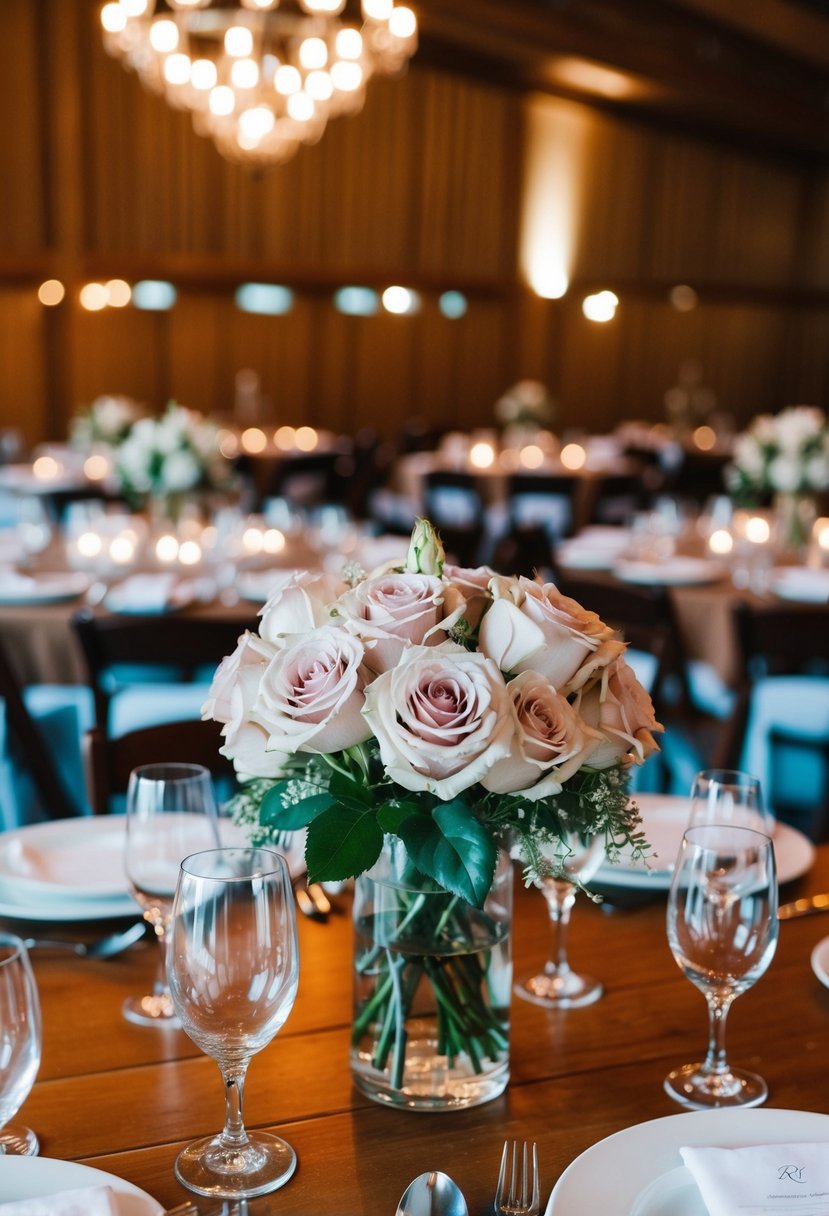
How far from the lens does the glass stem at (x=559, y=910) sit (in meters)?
1.47

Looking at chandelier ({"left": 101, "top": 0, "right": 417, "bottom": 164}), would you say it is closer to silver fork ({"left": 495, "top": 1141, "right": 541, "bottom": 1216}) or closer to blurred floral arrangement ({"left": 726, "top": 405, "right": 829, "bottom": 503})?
blurred floral arrangement ({"left": 726, "top": 405, "right": 829, "bottom": 503})

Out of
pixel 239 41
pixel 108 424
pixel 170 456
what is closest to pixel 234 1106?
pixel 170 456

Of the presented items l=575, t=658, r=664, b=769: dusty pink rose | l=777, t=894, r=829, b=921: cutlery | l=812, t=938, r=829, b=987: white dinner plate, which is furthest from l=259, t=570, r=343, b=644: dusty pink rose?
l=777, t=894, r=829, b=921: cutlery

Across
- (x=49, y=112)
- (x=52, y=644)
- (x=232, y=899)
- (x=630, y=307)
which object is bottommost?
(x=52, y=644)

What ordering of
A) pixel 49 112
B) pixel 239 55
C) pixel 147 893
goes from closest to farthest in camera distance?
1. pixel 147 893
2. pixel 239 55
3. pixel 49 112

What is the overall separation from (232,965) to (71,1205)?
204 mm

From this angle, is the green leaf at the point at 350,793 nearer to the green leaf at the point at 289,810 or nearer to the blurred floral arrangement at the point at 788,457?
the green leaf at the point at 289,810

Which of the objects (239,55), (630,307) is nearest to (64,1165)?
(239,55)

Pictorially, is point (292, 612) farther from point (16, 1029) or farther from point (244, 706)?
point (16, 1029)

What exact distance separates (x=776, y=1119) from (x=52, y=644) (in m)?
2.81

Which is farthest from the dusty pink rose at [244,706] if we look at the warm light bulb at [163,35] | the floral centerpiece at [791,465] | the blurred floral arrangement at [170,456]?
the warm light bulb at [163,35]

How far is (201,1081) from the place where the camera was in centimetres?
127

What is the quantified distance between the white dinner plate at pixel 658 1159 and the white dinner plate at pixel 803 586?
118 inches

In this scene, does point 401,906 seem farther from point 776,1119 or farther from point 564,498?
point 564,498
